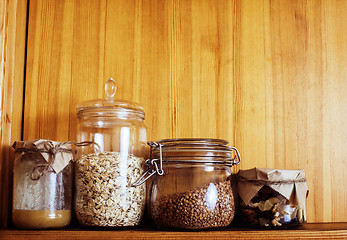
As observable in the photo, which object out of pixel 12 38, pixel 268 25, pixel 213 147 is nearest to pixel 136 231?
pixel 213 147

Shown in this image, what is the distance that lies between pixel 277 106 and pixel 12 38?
762 millimetres

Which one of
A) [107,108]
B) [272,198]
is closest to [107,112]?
[107,108]

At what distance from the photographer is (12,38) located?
94cm

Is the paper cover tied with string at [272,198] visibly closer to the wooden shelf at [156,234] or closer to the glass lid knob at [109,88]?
the wooden shelf at [156,234]

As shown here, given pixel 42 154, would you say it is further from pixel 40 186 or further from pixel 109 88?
pixel 109 88

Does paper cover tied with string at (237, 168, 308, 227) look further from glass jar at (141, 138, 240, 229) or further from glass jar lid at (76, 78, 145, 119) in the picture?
glass jar lid at (76, 78, 145, 119)

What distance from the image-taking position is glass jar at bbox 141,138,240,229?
0.84 meters

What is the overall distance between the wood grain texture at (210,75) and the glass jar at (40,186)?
0.20 meters

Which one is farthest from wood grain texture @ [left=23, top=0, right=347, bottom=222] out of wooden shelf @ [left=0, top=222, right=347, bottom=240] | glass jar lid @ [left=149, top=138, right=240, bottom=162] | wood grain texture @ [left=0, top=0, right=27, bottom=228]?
wooden shelf @ [left=0, top=222, right=347, bottom=240]

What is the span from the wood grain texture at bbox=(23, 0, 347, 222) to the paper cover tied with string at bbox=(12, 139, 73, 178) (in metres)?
0.19

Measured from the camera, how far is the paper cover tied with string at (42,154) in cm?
85

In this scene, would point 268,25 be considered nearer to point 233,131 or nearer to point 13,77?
point 233,131

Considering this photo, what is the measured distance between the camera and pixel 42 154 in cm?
85

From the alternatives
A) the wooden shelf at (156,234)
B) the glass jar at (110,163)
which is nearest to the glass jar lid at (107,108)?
the glass jar at (110,163)
